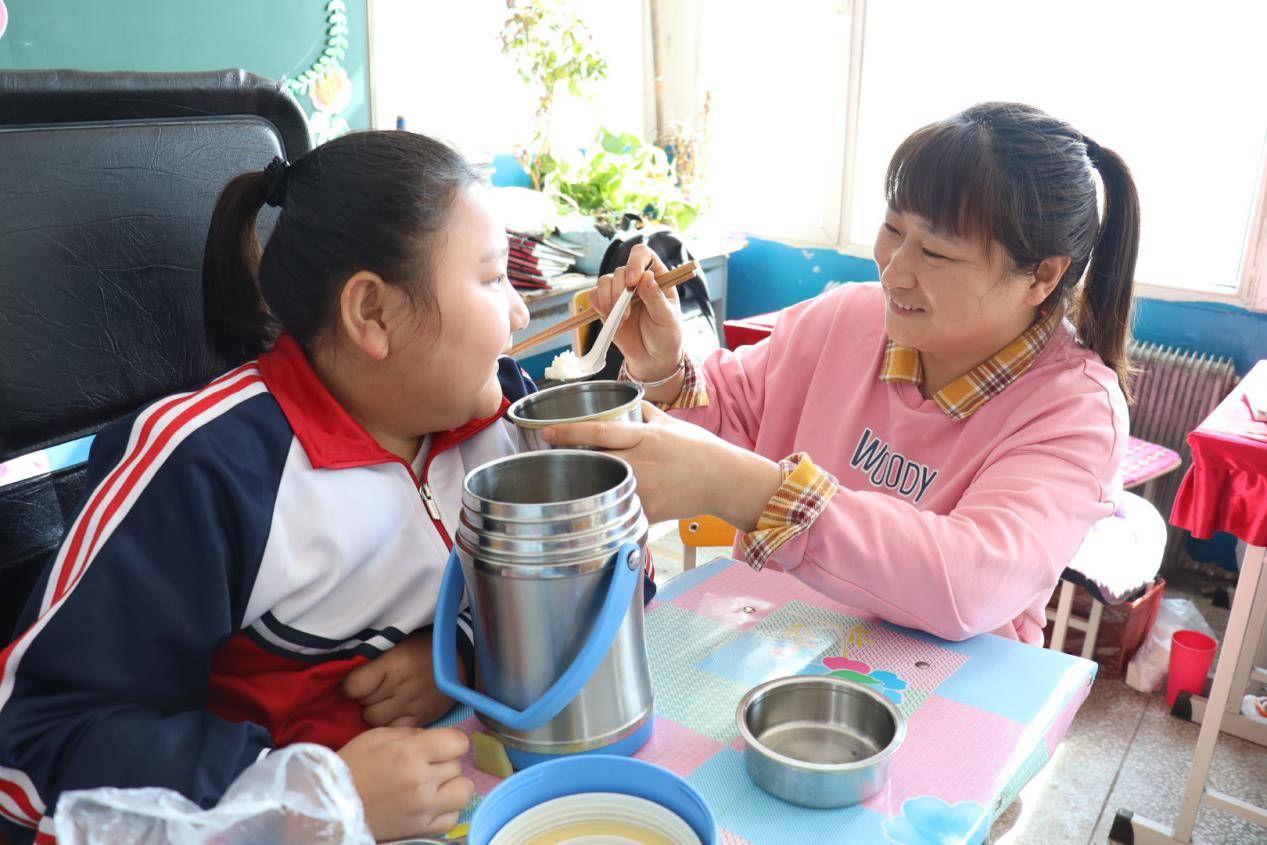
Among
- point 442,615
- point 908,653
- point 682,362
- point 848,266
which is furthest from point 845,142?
point 442,615

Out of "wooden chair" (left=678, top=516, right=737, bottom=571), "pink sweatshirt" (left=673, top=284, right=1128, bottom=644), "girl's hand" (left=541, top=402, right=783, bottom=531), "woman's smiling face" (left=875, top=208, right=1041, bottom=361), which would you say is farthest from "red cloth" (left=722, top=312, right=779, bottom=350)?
"girl's hand" (left=541, top=402, right=783, bottom=531)

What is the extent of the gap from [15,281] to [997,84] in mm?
3510

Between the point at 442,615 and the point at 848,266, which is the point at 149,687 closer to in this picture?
the point at 442,615

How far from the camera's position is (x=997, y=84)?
3514 millimetres

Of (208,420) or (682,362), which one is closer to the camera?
(208,420)

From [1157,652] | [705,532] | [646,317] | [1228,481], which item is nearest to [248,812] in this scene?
[646,317]

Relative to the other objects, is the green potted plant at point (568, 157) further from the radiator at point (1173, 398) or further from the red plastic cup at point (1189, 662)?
the red plastic cup at point (1189, 662)

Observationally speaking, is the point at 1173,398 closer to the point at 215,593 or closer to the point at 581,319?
the point at 581,319

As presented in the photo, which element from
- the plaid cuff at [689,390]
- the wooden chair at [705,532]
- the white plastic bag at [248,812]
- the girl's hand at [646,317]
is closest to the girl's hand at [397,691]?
the white plastic bag at [248,812]

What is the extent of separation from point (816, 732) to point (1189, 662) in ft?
7.22

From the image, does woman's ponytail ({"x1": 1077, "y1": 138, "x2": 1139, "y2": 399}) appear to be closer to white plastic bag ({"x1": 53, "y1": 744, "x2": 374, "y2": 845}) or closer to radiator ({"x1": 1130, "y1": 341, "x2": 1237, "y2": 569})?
white plastic bag ({"x1": 53, "y1": 744, "x2": 374, "y2": 845})

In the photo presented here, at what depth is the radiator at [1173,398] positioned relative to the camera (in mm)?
3125

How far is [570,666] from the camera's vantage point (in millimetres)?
707

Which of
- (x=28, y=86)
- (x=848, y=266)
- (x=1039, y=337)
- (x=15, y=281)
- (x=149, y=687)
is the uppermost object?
(x=28, y=86)
